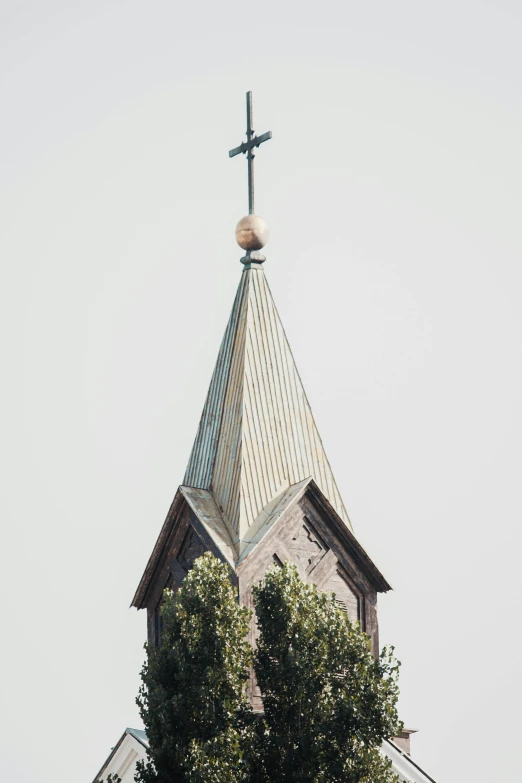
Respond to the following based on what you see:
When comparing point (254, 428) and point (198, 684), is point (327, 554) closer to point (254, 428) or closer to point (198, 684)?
point (254, 428)

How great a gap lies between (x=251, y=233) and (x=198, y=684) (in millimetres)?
10883

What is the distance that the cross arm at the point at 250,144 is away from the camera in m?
37.4

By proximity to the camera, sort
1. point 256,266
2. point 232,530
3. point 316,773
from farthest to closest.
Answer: point 256,266, point 232,530, point 316,773

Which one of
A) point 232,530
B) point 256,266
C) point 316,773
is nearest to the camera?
point 316,773

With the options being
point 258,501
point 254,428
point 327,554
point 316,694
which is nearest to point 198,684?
point 316,694

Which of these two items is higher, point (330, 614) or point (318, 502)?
point (318, 502)

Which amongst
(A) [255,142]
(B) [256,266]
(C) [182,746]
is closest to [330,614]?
(C) [182,746]

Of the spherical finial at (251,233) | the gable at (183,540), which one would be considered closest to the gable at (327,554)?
the gable at (183,540)

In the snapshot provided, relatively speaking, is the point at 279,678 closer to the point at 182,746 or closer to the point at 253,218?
the point at 182,746

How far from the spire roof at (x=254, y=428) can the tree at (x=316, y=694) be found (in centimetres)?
301

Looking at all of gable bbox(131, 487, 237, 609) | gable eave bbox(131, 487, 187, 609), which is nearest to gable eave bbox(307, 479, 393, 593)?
gable bbox(131, 487, 237, 609)

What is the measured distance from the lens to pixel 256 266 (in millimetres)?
36938

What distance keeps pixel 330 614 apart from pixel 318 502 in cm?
402

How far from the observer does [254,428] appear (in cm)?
3466
